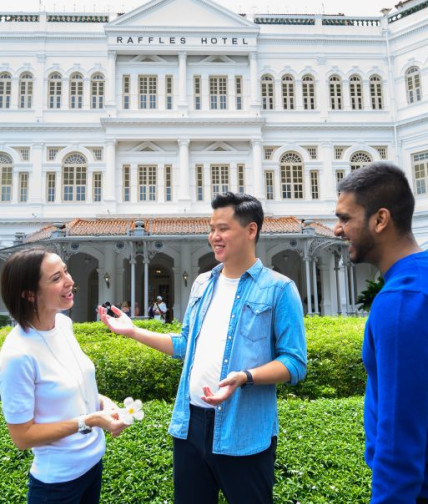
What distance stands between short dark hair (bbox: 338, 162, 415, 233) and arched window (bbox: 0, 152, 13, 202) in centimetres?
2443

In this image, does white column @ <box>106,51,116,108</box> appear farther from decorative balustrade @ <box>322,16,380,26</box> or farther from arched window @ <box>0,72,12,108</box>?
decorative balustrade @ <box>322,16,380,26</box>

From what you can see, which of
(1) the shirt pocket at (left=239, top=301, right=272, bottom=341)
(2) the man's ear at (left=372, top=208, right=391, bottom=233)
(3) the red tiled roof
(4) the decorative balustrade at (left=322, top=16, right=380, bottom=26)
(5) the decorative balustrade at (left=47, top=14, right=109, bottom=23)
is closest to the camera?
(2) the man's ear at (left=372, top=208, right=391, bottom=233)

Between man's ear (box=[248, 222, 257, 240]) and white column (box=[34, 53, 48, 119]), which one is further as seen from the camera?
white column (box=[34, 53, 48, 119])

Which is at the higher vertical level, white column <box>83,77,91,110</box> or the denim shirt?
white column <box>83,77,91,110</box>

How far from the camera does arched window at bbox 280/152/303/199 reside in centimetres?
2425

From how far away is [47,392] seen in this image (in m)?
2.13

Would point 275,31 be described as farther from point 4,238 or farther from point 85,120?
point 4,238

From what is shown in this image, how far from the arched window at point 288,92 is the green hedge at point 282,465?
22914 millimetres

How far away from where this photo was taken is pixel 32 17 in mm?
24781

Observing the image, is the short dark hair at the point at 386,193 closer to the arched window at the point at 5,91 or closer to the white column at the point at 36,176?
the white column at the point at 36,176

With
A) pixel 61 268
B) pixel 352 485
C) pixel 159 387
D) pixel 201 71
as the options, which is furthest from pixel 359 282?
pixel 61 268

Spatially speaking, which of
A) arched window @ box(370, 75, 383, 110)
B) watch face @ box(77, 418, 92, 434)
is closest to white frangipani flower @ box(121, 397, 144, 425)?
watch face @ box(77, 418, 92, 434)

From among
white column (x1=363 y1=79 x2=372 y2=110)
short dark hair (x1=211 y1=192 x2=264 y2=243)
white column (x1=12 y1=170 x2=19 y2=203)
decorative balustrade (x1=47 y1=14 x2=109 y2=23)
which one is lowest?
short dark hair (x1=211 y1=192 x2=264 y2=243)

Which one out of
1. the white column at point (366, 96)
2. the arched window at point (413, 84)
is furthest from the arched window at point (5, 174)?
the arched window at point (413, 84)
